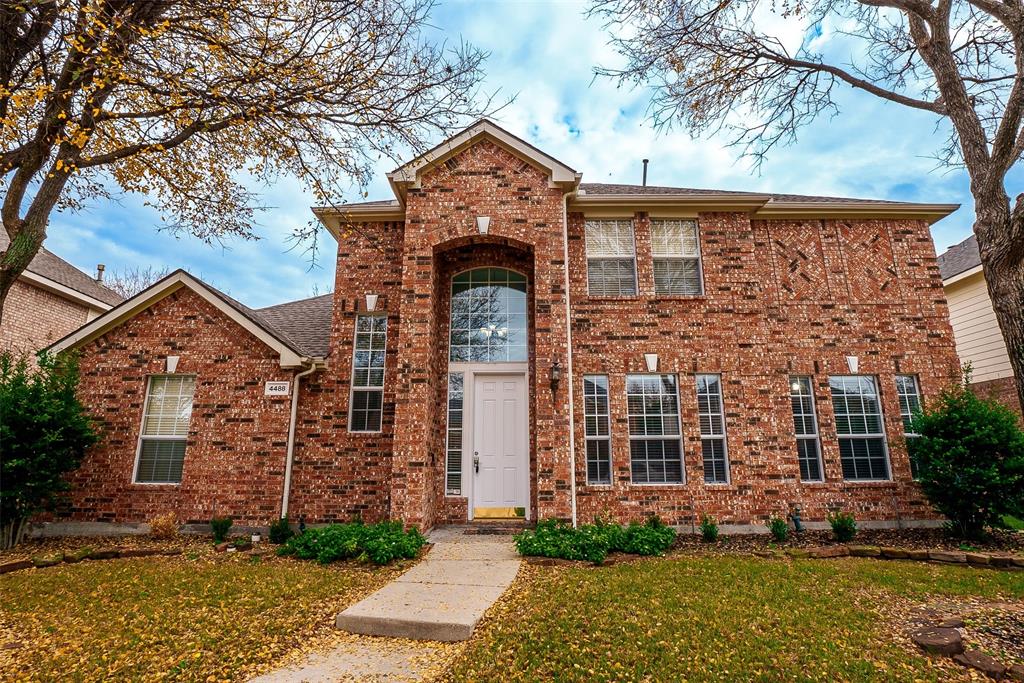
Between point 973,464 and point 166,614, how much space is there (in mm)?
10648

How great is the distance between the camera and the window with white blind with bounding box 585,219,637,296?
893 cm

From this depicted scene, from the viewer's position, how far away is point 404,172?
8117 mm

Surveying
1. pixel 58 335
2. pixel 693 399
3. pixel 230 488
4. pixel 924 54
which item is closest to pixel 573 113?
pixel 924 54

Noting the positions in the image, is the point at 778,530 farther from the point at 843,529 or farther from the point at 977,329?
the point at 977,329

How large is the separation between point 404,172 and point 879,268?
9.30 metres

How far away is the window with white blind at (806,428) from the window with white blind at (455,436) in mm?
6010

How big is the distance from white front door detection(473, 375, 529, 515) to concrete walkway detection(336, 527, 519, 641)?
1254 millimetres

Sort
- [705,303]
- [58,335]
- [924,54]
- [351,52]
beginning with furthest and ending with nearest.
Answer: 1. [58,335]
2. [705,303]
3. [924,54]
4. [351,52]

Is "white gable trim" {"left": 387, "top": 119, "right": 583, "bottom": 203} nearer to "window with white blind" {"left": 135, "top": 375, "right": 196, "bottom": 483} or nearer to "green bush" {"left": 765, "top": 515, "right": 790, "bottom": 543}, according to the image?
"window with white blind" {"left": 135, "top": 375, "right": 196, "bottom": 483}

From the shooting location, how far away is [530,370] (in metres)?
8.63

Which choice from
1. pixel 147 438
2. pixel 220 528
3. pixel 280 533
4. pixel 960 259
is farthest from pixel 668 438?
pixel 960 259

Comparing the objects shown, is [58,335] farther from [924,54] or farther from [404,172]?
[924,54]

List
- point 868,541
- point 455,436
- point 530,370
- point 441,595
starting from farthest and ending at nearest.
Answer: point 530,370 → point 455,436 → point 868,541 → point 441,595

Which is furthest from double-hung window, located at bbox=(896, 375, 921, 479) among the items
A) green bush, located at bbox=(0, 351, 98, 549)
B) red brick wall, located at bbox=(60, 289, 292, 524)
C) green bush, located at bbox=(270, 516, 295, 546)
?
green bush, located at bbox=(0, 351, 98, 549)
